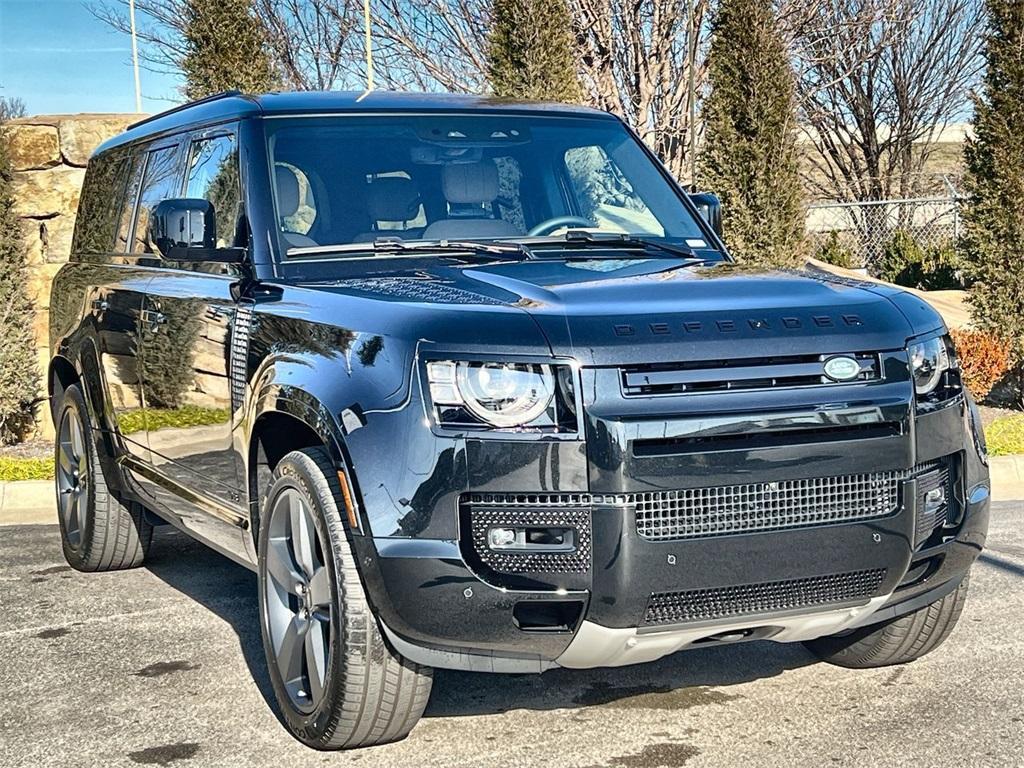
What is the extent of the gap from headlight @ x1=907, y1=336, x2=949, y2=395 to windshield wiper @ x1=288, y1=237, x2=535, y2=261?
1.33m

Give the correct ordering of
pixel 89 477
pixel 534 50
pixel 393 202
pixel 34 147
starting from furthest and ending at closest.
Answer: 1. pixel 534 50
2. pixel 34 147
3. pixel 89 477
4. pixel 393 202

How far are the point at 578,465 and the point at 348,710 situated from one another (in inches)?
40.3

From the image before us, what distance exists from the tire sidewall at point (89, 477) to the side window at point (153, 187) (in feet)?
3.14

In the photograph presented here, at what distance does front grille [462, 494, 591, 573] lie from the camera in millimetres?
3475

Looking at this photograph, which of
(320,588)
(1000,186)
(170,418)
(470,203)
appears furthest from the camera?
(1000,186)

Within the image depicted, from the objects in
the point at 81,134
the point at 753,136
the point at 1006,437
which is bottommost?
the point at 1006,437

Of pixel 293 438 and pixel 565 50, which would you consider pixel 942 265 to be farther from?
pixel 293 438

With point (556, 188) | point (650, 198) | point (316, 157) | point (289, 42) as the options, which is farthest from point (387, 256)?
point (289, 42)

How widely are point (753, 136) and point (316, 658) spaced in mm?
10643

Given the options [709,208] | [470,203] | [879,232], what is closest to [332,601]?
[470,203]

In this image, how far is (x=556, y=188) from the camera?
206 inches

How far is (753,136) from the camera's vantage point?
13.8 metres

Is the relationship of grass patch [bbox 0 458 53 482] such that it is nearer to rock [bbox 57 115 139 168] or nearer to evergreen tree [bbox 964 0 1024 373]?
rock [bbox 57 115 139 168]

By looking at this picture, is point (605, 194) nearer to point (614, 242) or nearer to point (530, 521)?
point (614, 242)
